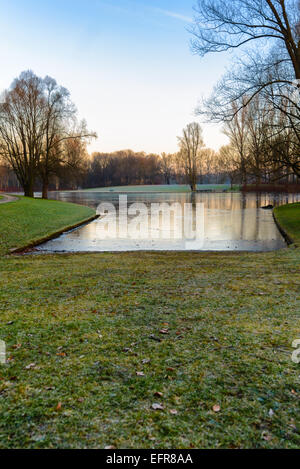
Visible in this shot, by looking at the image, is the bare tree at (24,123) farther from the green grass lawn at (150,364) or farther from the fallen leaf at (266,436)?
the fallen leaf at (266,436)

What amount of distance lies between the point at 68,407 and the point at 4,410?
0.50 m

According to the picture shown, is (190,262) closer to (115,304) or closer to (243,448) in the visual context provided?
(115,304)

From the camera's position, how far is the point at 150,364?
10.6 feet

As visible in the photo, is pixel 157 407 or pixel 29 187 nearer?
pixel 157 407

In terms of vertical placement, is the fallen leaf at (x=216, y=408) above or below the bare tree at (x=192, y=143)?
below

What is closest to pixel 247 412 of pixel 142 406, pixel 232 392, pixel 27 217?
pixel 232 392

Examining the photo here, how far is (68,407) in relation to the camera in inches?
103

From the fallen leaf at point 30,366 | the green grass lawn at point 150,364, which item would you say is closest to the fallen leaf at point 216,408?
the green grass lawn at point 150,364

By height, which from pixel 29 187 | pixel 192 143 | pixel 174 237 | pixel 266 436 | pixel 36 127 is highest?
pixel 192 143

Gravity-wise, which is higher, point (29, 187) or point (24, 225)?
point (29, 187)

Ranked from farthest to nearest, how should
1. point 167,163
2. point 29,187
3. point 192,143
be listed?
point 167,163, point 192,143, point 29,187

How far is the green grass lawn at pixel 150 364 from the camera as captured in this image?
2.35 m
